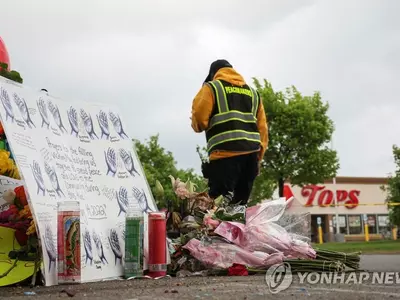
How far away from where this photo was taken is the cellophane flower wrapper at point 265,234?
5.23 m

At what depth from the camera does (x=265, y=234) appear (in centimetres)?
532

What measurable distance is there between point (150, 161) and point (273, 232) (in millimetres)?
32394

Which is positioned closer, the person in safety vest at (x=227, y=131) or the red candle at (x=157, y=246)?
the red candle at (x=157, y=246)

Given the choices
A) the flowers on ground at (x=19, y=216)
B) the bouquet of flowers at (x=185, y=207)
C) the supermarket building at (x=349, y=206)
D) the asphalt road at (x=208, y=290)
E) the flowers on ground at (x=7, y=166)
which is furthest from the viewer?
the supermarket building at (x=349, y=206)

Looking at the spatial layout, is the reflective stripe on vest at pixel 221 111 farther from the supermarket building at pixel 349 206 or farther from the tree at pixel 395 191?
the supermarket building at pixel 349 206

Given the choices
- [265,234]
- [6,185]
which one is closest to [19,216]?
[6,185]

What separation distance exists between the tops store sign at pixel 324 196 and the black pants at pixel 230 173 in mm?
47898

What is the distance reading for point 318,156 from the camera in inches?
1273

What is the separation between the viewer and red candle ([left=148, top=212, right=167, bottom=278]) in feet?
15.9

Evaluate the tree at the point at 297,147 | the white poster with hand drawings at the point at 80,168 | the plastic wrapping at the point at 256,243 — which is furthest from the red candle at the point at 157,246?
the tree at the point at 297,147

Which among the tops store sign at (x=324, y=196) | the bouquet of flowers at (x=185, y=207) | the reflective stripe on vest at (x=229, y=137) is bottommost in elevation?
the bouquet of flowers at (x=185, y=207)

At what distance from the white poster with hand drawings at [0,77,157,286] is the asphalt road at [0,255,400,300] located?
35 centimetres

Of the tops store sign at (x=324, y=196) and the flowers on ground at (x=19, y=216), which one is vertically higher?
the tops store sign at (x=324, y=196)

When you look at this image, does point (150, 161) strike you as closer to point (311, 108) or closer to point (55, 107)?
point (311, 108)
